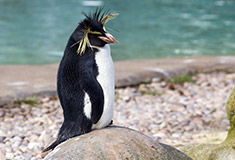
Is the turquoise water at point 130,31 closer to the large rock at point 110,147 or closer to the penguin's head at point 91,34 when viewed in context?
the penguin's head at point 91,34

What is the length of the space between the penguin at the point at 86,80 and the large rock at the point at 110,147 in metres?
0.14

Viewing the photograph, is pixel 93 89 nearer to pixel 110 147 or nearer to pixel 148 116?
pixel 110 147

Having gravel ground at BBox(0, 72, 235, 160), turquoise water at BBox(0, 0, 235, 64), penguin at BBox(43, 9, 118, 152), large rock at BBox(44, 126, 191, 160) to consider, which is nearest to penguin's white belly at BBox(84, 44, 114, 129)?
penguin at BBox(43, 9, 118, 152)

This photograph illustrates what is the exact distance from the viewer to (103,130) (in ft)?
8.09

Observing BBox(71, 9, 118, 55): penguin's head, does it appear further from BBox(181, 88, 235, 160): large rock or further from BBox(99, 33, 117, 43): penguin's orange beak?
BBox(181, 88, 235, 160): large rock

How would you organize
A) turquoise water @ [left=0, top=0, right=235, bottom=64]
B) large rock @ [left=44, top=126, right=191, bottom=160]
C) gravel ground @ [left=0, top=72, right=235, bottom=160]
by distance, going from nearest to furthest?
large rock @ [left=44, top=126, right=191, bottom=160]
gravel ground @ [left=0, top=72, right=235, bottom=160]
turquoise water @ [left=0, top=0, right=235, bottom=64]

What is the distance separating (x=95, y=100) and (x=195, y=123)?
2480mm

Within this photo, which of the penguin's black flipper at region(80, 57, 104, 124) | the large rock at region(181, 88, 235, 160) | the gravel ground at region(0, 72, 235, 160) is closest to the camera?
the penguin's black flipper at region(80, 57, 104, 124)

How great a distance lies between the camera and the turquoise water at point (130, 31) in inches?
380

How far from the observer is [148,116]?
4.80 metres

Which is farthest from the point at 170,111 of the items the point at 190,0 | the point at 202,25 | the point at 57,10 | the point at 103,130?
the point at 190,0

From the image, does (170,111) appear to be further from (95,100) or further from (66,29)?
(66,29)

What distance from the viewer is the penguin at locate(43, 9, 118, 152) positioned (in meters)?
2.51

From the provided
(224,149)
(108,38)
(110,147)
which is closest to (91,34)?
(108,38)
